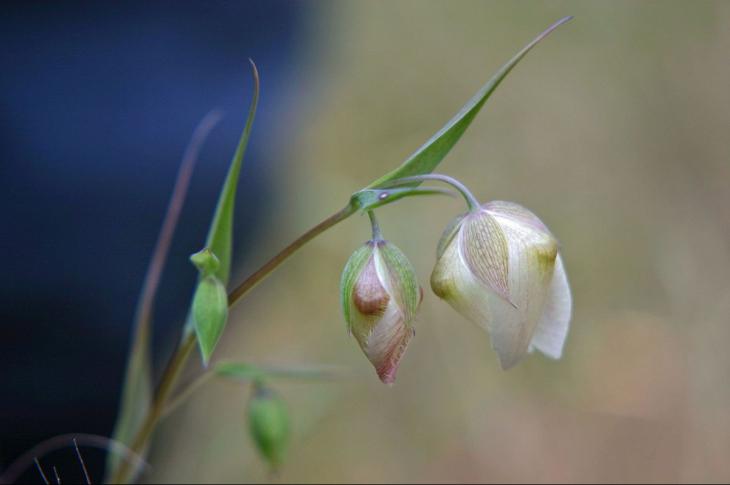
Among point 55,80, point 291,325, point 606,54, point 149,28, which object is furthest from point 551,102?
point 55,80

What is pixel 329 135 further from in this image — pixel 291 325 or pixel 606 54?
pixel 606 54

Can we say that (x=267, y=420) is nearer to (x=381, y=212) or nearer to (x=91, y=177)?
(x=91, y=177)

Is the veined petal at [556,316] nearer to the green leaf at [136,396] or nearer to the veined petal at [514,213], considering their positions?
the veined petal at [514,213]

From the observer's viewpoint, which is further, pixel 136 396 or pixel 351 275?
pixel 136 396

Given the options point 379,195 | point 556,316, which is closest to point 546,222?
point 556,316

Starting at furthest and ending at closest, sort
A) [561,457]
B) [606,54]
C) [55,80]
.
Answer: [606,54]
[561,457]
[55,80]

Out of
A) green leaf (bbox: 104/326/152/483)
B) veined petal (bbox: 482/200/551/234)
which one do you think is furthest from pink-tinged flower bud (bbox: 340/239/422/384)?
green leaf (bbox: 104/326/152/483)
